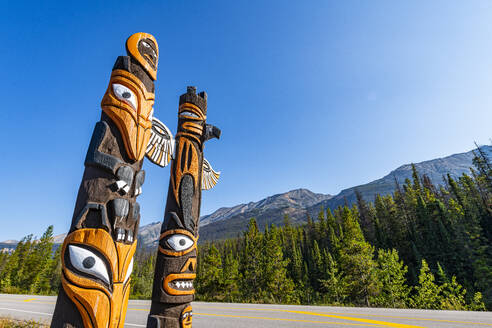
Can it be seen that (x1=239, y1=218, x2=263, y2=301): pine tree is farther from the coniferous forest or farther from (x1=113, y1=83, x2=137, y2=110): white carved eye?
(x1=113, y1=83, x2=137, y2=110): white carved eye

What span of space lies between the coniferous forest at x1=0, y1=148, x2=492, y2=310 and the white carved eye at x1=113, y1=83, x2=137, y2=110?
55.6 feet

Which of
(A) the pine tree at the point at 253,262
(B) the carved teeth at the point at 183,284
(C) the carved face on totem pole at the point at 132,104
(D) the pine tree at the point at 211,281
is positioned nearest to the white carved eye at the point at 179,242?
(B) the carved teeth at the point at 183,284

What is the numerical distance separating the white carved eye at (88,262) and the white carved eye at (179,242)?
1.85 m

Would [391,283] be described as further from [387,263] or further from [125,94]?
[125,94]

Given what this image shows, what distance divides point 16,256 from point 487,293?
69.2 m

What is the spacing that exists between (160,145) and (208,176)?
2.41 m

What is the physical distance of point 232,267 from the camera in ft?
109

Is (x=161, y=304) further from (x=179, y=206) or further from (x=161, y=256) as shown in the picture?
(x=179, y=206)

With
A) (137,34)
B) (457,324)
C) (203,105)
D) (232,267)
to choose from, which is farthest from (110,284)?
(232,267)

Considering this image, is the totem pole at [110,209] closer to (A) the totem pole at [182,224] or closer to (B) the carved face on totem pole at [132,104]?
(B) the carved face on totem pole at [132,104]

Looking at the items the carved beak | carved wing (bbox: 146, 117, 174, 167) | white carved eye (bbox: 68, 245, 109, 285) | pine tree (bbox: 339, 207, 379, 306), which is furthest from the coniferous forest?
white carved eye (bbox: 68, 245, 109, 285)

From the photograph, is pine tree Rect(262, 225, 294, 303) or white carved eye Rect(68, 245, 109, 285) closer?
white carved eye Rect(68, 245, 109, 285)

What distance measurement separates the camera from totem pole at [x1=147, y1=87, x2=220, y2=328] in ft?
12.0

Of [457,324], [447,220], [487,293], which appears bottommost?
[487,293]
